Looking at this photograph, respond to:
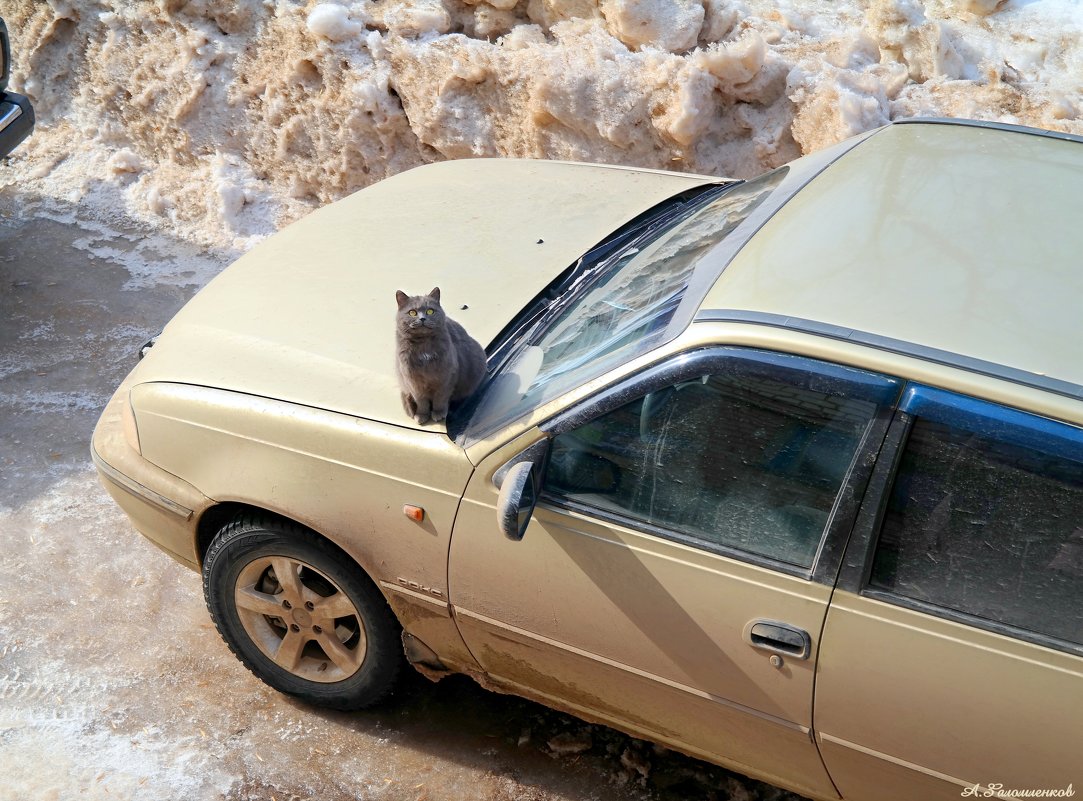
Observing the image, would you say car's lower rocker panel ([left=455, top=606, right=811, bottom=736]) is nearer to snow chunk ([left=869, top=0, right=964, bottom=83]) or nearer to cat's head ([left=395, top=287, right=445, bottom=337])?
cat's head ([left=395, top=287, right=445, bottom=337])

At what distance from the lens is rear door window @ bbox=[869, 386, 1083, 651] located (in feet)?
7.09

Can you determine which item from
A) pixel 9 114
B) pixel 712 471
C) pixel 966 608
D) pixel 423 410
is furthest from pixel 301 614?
pixel 9 114

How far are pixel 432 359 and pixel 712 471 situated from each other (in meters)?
0.80

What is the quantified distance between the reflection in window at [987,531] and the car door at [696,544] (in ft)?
0.39

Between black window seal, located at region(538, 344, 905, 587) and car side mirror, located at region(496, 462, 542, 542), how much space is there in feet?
0.29

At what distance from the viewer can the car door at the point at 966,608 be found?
7.11ft

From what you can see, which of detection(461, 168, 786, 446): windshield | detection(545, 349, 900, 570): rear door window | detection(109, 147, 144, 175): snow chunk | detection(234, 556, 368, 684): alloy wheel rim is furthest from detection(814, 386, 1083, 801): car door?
detection(109, 147, 144, 175): snow chunk

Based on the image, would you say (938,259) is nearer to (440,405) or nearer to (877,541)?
(877,541)

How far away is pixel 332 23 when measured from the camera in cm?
623

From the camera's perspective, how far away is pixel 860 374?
7.52ft

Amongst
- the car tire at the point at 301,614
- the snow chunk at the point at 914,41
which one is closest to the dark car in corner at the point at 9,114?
the car tire at the point at 301,614

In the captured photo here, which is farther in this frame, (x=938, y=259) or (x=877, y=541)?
(x=938, y=259)

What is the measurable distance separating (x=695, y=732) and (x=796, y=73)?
401 cm

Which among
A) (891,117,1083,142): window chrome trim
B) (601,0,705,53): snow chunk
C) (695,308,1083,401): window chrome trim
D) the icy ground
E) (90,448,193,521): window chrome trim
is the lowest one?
the icy ground
